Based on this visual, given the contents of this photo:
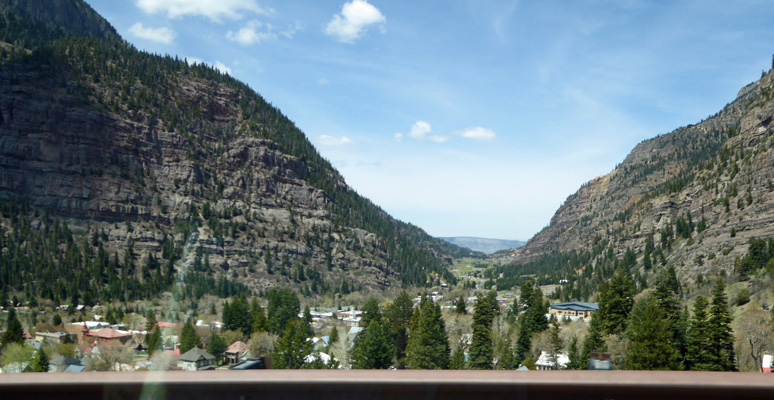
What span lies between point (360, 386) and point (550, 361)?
122 ft

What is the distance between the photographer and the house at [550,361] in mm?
36812

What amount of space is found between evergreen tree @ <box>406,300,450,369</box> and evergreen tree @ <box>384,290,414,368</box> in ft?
20.2

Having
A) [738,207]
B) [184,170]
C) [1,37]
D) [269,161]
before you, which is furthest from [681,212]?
[1,37]

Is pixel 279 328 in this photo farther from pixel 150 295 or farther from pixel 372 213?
pixel 372 213

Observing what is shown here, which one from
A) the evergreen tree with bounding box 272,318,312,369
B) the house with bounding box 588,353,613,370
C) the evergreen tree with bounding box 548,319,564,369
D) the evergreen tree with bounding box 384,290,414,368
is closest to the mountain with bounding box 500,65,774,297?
the evergreen tree with bounding box 548,319,564,369

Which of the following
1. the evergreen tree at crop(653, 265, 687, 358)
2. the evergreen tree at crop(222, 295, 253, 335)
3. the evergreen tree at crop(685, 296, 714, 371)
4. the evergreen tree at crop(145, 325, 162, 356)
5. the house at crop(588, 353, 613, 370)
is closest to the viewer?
the house at crop(588, 353, 613, 370)

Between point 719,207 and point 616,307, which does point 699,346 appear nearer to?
point 616,307

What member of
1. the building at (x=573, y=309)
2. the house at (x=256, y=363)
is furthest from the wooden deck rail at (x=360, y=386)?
the building at (x=573, y=309)

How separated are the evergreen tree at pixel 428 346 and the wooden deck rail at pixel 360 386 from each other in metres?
36.4

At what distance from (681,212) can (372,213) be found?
9266 cm

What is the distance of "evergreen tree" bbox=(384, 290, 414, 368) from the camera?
47.0m

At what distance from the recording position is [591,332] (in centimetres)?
3769

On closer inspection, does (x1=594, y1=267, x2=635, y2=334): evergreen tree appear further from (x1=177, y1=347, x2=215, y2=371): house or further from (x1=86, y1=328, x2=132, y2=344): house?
(x1=86, y1=328, x2=132, y2=344): house

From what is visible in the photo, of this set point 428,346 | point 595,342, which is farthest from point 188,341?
point 595,342
